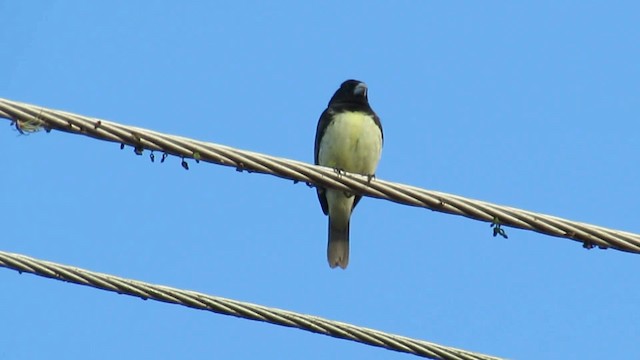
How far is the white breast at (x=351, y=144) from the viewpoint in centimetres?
843

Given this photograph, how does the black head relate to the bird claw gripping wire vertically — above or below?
above

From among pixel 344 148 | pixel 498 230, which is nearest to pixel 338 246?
pixel 344 148

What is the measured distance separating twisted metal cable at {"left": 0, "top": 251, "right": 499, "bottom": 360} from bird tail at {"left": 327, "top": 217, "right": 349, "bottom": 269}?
370 cm

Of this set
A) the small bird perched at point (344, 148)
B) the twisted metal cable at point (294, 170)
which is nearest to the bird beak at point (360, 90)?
the small bird perched at point (344, 148)

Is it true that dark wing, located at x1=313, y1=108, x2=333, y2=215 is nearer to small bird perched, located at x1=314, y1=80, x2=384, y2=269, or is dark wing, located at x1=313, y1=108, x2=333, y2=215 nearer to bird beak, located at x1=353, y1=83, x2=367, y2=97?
small bird perched, located at x1=314, y1=80, x2=384, y2=269

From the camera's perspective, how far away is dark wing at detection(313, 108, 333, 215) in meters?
8.71

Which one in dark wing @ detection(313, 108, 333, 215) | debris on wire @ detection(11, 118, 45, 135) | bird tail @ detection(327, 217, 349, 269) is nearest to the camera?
debris on wire @ detection(11, 118, 45, 135)

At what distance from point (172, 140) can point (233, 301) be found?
60 cm

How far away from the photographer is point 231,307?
4391 mm

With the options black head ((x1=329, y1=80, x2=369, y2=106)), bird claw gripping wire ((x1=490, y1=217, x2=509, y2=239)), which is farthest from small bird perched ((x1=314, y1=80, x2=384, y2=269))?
bird claw gripping wire ((x1=490, y1=217, x2=509, y2=239))

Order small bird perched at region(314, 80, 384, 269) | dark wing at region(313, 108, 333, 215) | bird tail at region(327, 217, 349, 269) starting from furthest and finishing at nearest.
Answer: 1. dark wing at region(313, 108, 333, 215)
2. small bird perched at region(314, 80, 384, 269)
3. bird tail at region(327, 217, 349, 269)

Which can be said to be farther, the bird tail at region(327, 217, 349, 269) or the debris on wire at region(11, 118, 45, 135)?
the bird tail at region(327, 217, 349, 269)

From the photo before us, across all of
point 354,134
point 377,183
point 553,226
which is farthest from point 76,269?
point 354,134

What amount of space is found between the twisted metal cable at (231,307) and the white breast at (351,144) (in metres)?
3.95
